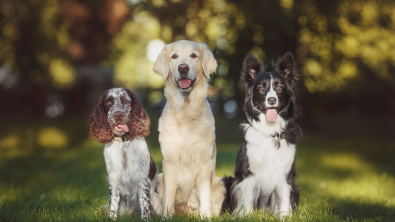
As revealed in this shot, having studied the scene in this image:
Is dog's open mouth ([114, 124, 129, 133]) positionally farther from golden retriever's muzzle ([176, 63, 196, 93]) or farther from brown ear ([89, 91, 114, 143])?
golden retriever's muzzle ([176, 63, 196, 93])

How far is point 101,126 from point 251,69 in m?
2.02

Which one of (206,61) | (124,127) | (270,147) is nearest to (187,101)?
(206,61)

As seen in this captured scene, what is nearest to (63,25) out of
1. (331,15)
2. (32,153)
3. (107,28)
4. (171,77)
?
(107,28)

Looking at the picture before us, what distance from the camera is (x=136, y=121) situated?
4.35 metres

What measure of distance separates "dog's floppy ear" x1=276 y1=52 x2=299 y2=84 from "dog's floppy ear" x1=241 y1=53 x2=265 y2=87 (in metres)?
0.25

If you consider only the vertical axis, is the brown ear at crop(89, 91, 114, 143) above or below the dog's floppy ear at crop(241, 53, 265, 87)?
below

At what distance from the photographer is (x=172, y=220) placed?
410cm

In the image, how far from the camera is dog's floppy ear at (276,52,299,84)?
15.0 feet

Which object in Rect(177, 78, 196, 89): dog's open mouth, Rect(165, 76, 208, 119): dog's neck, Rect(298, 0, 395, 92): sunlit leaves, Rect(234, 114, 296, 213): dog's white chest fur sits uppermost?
Rect(298, 0, 395, 92): sunlit leaves

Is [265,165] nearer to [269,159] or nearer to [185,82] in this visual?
[269,159]

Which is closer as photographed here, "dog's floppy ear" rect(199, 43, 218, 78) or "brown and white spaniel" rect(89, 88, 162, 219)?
"brown and white spaniel" rect(89, 88, 162, 219)

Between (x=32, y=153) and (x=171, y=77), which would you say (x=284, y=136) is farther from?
(x=32, y=153)

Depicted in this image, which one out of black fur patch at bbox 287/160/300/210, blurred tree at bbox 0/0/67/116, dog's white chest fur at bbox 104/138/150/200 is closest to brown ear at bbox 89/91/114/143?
dog's white chest fur at bbox 104/138/150/200

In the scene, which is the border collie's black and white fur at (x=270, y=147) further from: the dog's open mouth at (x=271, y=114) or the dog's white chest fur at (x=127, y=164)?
the dog's white chest fur at (x=127, y=164)
